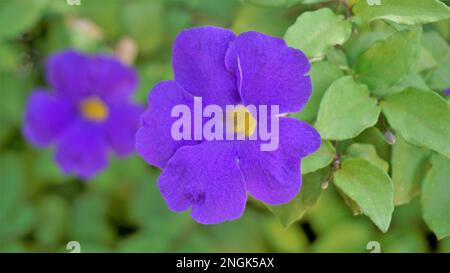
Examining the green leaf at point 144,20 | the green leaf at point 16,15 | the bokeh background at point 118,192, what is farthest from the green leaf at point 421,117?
the green leaf at point 16,15

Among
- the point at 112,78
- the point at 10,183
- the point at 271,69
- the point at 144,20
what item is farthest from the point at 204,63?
the point at 10,183

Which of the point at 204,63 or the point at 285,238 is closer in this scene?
the point at 204,63

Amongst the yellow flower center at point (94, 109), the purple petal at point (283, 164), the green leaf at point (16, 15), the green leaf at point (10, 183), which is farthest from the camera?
the yellow flower center at point (94, 109)

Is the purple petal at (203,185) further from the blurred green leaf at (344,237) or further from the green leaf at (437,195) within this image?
the blurred green leaf at (344,237)

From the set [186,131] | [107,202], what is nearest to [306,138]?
[186,131]

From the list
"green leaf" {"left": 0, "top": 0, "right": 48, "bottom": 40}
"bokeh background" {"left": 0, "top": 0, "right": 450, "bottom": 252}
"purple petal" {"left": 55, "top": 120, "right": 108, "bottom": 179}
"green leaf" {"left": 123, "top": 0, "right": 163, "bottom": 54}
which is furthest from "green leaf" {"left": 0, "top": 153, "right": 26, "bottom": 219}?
"green leaf" {"left": 123, "top": 0, "right": 163, "bottom": 54}

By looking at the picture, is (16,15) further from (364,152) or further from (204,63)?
(364,152)
